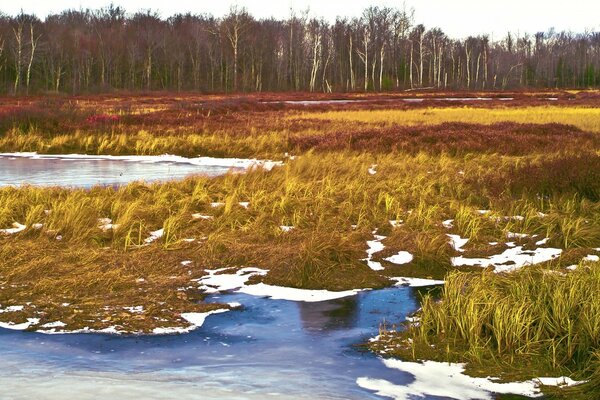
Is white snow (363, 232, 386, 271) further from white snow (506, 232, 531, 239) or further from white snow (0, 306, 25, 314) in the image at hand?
white snow (0, 306, 25, 314)

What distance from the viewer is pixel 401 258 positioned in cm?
825

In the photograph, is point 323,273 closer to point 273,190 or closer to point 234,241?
point 234,241

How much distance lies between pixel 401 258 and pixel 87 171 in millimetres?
10265

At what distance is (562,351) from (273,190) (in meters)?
7.25

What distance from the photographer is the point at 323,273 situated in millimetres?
7652

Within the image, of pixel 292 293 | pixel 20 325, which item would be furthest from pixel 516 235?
pixel 20 325

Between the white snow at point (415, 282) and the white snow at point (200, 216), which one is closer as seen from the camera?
the white snow at point (415, 282)

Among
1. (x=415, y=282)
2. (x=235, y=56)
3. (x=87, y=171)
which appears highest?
(x=235, y=56)

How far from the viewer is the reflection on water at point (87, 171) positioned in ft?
46.5

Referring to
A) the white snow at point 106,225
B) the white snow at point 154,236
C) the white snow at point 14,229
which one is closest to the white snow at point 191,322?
the white snow at point 154,236

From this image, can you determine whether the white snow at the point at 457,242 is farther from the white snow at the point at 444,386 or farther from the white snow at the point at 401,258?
the white snow at the point at 444,386

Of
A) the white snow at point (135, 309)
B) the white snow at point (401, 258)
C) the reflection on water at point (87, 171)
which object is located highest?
the reflection on water at point (87, 171)

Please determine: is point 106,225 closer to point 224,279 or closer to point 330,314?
point 224,279

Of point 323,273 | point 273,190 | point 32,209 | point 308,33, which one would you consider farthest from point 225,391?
point 308,33
